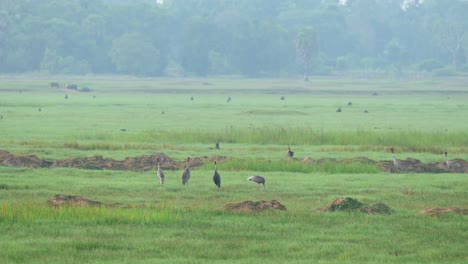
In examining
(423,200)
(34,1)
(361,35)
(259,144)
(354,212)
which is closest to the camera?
(354,212)

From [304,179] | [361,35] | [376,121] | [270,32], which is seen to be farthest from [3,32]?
[304,179]

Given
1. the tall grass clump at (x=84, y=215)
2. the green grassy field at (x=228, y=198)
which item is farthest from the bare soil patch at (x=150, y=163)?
the tall grass clump at (x=84, y=215)

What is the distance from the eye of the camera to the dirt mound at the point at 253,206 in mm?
20219

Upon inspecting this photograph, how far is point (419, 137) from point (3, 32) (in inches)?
3863

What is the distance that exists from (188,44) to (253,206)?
403 ft

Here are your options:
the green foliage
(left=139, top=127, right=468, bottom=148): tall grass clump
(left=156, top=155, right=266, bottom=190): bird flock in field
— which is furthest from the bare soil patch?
the green foliage

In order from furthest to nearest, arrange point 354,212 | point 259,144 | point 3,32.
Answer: point 3,32, point 259,144, point 354,212

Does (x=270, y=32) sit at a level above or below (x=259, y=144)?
above

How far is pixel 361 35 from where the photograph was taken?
185000 mm

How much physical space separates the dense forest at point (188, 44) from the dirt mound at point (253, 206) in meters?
113

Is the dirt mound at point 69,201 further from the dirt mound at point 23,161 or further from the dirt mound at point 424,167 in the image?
the dirt mound at point 424,167

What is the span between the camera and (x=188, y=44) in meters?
142

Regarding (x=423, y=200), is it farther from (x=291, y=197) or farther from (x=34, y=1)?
(x=34, y=1)

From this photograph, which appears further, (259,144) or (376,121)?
(376,121)
